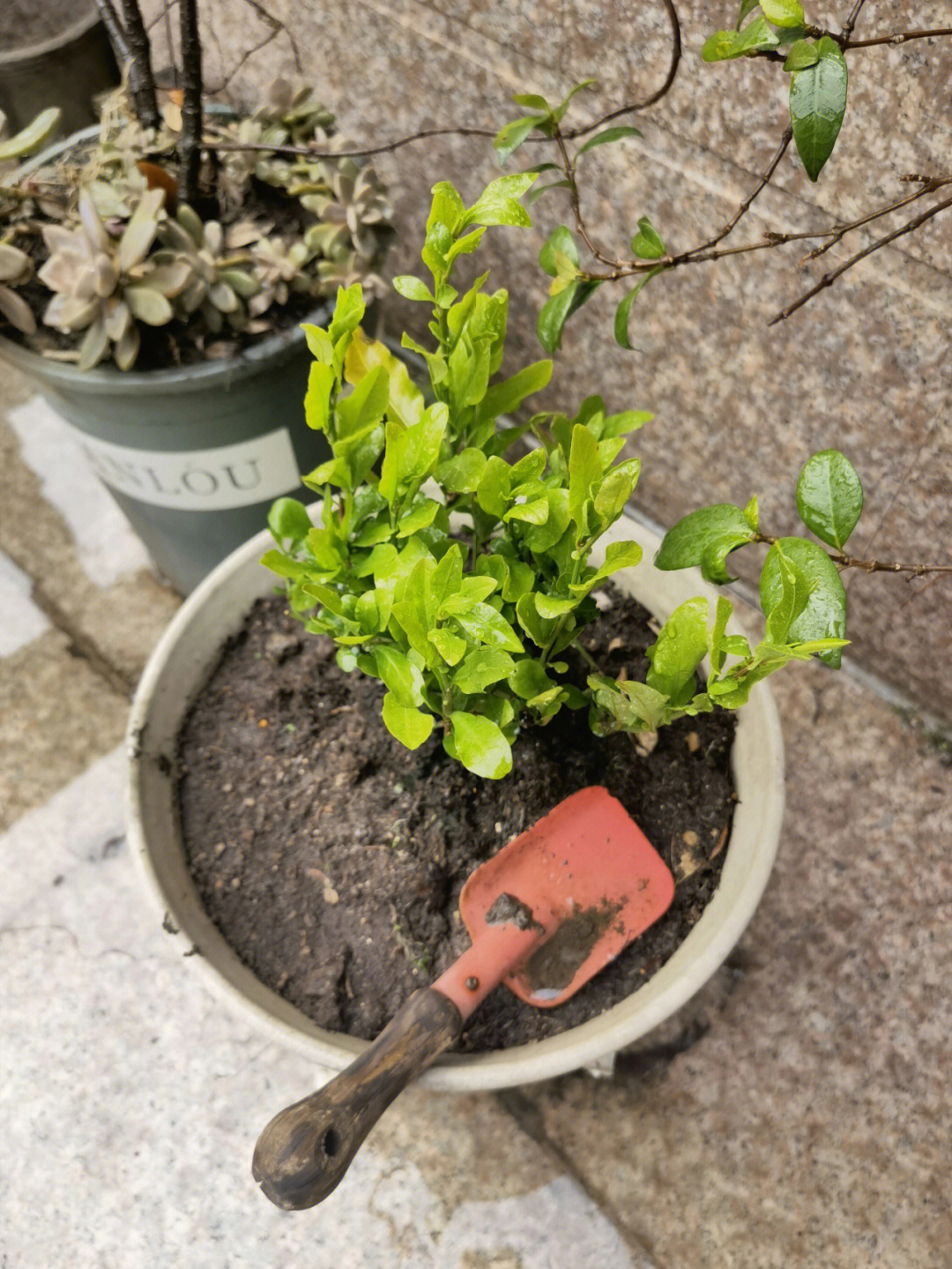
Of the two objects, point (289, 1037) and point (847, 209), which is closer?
point (289, 1037)

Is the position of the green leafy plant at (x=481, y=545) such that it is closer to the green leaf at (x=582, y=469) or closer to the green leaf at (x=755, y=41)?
the green leaf at (x=582, y=469)

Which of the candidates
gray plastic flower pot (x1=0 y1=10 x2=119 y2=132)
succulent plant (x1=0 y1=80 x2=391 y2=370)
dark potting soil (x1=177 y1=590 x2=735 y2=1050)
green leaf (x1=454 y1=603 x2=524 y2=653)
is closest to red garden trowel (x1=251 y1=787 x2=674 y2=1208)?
dark potting soil (x1=177 y1=590 x2=735 y2=1050)

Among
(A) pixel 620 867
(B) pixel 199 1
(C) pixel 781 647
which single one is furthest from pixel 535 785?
(B) pixel 199 1

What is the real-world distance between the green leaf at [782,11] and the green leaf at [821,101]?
2 cm

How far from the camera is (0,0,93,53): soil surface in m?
1.89

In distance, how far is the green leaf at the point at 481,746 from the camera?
2.12ft

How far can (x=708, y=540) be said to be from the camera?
2.19ft

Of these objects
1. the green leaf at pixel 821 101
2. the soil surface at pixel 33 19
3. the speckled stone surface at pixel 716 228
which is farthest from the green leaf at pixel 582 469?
the soil surface at pixel 33 19

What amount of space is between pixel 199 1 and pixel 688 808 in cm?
136

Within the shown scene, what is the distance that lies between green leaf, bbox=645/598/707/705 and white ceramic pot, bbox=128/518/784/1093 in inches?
6.6

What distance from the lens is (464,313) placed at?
67 centimetres

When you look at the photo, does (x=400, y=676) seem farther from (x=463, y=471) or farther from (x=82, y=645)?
(x=82, y=645)

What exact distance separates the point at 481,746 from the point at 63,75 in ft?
5.64

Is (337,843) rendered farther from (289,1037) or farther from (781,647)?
(781,647)
